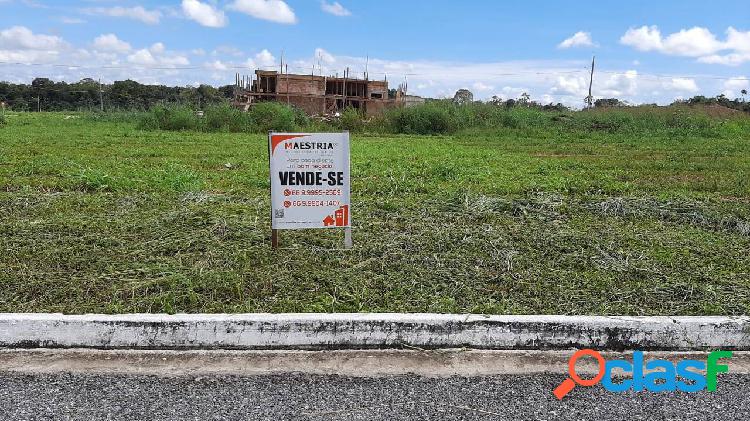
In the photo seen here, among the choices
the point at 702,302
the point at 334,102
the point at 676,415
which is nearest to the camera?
the point at 676,415

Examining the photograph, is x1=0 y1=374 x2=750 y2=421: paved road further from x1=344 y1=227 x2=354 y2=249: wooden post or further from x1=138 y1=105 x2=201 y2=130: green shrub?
x1=138 y1=105 x2=201 y2=130: green shrub

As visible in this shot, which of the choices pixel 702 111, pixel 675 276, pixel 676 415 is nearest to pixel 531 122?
pixel 702 111

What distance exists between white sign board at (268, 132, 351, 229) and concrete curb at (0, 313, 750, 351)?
1.46m

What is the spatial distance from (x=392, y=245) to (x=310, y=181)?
1.02 m

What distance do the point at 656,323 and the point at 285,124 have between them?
24.0 metres

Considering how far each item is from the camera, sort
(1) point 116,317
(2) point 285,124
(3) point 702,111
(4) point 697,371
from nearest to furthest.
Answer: (4) point 697,371, (1) point 116,317, (2) point 285,124, (3) point 702,111

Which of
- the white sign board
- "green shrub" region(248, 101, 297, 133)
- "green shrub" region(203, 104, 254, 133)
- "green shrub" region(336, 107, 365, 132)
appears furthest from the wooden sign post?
"green shrub" region(336, 107, 365, 132)

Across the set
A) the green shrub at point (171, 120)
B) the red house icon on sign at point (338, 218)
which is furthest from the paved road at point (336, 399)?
the green shrub at point (171, 120)

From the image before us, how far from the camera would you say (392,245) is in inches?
221

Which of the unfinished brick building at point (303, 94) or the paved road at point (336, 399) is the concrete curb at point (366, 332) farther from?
the unfinished brick building at point (303, 94)

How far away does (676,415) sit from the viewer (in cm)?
302

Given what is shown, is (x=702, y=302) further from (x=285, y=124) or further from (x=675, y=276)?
(x=285, y=124)

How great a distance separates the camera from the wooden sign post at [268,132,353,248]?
5086mm

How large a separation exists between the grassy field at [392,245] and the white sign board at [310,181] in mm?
345
